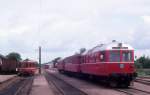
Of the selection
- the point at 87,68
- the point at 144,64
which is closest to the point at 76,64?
the point at 87,68

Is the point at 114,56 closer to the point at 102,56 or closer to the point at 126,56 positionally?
the point at 126,56

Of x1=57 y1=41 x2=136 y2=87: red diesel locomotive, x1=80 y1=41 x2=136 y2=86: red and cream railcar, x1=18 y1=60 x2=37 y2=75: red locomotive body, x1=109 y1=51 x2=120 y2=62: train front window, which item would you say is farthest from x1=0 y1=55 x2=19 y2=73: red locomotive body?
x1=109 y1=51 x2=120 y2=62: train front window

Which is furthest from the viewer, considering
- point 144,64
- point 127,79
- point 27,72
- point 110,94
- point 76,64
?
point 144,64

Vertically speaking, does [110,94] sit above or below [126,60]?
below

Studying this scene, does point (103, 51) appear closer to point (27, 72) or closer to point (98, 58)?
point (98, 58)

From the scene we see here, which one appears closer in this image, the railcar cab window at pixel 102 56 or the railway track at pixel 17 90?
the railway track at pixel 17 90

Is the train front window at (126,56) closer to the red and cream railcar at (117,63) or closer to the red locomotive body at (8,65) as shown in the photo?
the red and cream railcar at (117,63)

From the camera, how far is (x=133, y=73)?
1185 inches

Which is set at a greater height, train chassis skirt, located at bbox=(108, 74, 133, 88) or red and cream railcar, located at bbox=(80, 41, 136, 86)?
red and cream railcar, located at bbox=(80, 41, 136, 86)

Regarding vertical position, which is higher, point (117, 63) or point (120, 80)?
point (117, 63)

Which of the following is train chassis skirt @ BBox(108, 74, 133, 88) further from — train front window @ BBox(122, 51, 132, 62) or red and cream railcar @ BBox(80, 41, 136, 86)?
train front window @ BBox(122, 51, 132, 62)

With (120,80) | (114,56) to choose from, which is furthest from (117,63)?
(120,80)

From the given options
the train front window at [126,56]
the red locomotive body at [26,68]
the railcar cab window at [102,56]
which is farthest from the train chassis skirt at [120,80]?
the red locomotive body at [26,68]

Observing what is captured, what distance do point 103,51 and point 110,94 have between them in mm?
7169
